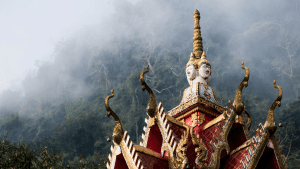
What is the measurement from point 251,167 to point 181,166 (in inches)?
44.9

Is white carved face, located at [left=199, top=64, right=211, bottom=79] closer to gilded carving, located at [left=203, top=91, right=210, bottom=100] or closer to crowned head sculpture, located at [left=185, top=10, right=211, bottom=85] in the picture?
crowned head sculpture, located at [left=185, top=10, right=211, bottom=85]

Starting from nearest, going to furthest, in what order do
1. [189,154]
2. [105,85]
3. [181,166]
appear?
[181,166] → [189,154] → [105,85]

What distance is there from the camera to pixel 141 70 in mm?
65375

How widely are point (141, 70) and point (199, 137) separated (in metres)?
58.6

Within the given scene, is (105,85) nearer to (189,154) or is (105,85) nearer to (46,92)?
(46,92)

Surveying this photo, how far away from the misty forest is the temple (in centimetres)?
3448

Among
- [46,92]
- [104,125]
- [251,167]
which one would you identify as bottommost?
[251,167]

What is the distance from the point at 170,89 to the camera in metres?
60.3

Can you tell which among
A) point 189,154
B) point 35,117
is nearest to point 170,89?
point 35,117

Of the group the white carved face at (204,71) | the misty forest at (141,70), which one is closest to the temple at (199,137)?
the white carved face at (204,71)

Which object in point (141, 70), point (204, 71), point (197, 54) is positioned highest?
point (141, 70)

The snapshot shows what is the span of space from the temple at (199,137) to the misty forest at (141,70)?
1358 inches

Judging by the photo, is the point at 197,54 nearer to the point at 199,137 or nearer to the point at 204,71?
the point at 204,71

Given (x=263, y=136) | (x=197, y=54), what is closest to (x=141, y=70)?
(x=197, y=54)
